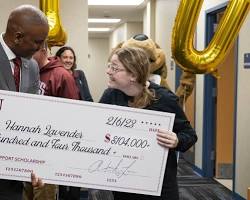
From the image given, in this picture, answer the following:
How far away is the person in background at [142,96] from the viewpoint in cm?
142

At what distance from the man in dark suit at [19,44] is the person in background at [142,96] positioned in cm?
33

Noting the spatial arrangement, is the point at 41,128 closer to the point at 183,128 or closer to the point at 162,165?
the point at 162,165

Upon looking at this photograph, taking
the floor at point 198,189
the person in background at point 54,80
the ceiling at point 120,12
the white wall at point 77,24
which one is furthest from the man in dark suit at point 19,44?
the ceiling at point 120,12

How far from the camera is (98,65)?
17.8 m

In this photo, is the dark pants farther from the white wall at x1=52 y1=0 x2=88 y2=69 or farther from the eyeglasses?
the white wall at x1=52 y1=0 x2=88 y2=69

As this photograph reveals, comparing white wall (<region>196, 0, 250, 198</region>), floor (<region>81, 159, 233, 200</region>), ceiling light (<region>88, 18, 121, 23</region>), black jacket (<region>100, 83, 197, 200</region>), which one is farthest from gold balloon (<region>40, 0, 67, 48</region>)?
ceiling light (<region>88, 18, 121, 23</region>)

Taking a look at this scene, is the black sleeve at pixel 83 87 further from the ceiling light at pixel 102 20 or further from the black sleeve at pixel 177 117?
the ceiling light at pixel 102 20

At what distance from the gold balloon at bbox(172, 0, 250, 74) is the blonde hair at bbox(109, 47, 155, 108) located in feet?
2.42

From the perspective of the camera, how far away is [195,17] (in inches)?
24.1

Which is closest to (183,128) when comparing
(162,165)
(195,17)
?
(162,165)

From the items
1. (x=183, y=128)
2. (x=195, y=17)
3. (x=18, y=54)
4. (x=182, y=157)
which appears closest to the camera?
(x=195, y=17)

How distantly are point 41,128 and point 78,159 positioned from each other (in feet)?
0.51

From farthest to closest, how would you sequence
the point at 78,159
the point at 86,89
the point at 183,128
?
the point at 86,89, the point at 183,128, the point at 78,159

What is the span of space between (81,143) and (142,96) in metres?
0.32
